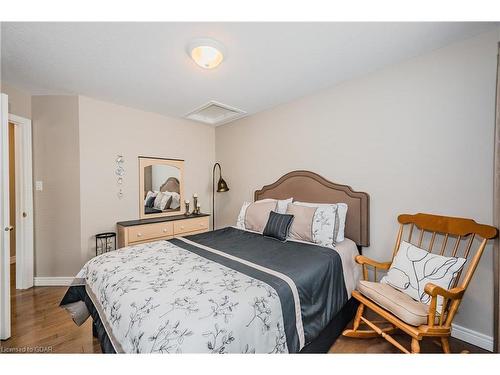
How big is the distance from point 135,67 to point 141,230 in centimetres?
189

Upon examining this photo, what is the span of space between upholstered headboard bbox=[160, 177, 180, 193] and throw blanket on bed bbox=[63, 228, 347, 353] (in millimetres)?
1641

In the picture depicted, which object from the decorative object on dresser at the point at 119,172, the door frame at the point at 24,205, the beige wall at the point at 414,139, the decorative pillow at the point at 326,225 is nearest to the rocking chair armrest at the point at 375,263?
the decorative pillow at the point at 326,225

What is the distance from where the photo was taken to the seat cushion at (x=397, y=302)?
4.34 feet

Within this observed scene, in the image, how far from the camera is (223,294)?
1148 millimetres

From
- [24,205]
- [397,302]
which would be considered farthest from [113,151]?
[397,302]

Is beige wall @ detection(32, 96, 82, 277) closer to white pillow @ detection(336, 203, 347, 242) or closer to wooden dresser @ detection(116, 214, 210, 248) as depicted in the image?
wooden dresser @ detection(116, 214, 210, 248)

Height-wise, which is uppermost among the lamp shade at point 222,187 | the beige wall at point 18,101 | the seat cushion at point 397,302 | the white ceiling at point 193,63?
the white ceiling at point 193,63

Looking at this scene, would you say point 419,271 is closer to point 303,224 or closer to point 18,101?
point 303,224

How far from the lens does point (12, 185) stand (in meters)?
3.23

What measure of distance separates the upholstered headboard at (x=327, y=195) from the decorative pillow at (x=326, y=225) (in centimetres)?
25

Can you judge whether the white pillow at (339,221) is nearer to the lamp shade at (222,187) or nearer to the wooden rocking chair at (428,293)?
the wooden rocking chair at (428,293)

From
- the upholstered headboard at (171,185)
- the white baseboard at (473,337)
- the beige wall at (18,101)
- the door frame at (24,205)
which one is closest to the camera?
the white baseboard at (473,337)
